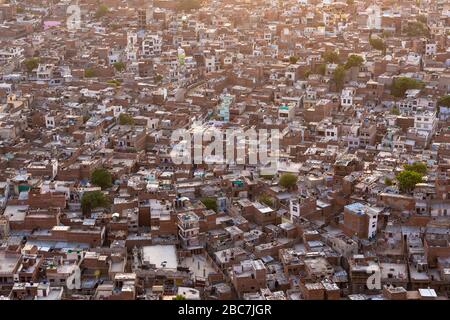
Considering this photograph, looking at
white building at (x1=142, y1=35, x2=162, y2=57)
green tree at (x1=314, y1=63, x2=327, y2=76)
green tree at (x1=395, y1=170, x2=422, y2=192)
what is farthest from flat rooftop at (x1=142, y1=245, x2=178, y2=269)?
white building at (x1=142, y1=35, x2=162, y2=57)

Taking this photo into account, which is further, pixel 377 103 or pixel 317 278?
pixel 377 103

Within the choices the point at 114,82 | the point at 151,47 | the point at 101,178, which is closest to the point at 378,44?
the point at 151,47

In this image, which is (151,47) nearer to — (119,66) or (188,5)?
(119,66)

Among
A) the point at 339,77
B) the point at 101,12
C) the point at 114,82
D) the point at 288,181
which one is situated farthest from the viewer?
the point at 101,12

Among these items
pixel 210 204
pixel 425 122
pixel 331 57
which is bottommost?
pixel 210 204

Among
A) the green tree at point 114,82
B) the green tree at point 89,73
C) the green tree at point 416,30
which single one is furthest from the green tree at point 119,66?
the green tree at point 416,30
